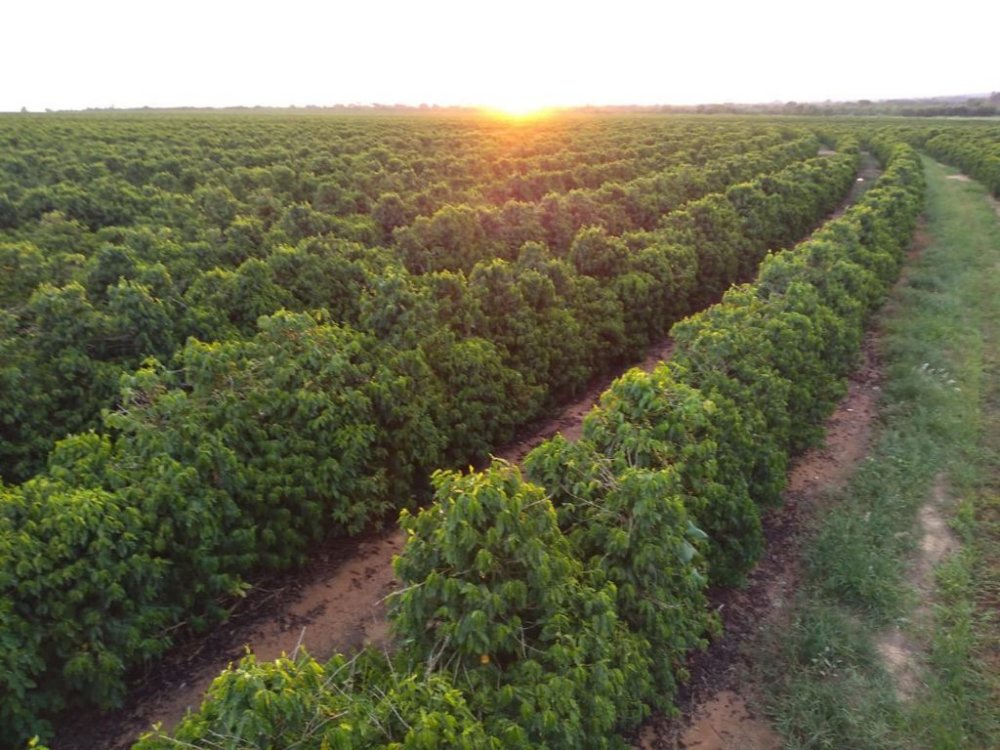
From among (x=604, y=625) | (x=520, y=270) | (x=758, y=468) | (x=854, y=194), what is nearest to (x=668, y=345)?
(x=520, y=270)

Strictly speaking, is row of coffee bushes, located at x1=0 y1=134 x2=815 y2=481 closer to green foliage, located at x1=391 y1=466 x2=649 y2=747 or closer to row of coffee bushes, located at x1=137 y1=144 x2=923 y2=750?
row of coffee bushes, located at x1=137 y1=144 x2=923 y2=750

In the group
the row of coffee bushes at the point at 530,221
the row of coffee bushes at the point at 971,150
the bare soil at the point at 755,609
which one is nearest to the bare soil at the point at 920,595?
the bare soil at the point at 755,609

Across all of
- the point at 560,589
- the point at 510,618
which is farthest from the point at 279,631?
the point at 560,589

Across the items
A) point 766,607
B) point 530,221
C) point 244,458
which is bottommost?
point 766,607

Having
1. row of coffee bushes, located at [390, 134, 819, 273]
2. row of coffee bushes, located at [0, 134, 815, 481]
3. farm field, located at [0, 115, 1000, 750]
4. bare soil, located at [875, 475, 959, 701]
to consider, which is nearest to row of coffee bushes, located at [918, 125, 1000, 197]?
row of coffee bushes, located at [390, 134, 819, 273]

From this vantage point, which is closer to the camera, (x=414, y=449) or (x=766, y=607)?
(x=766, y=607)

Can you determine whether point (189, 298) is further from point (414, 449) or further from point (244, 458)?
point (414, 449)
